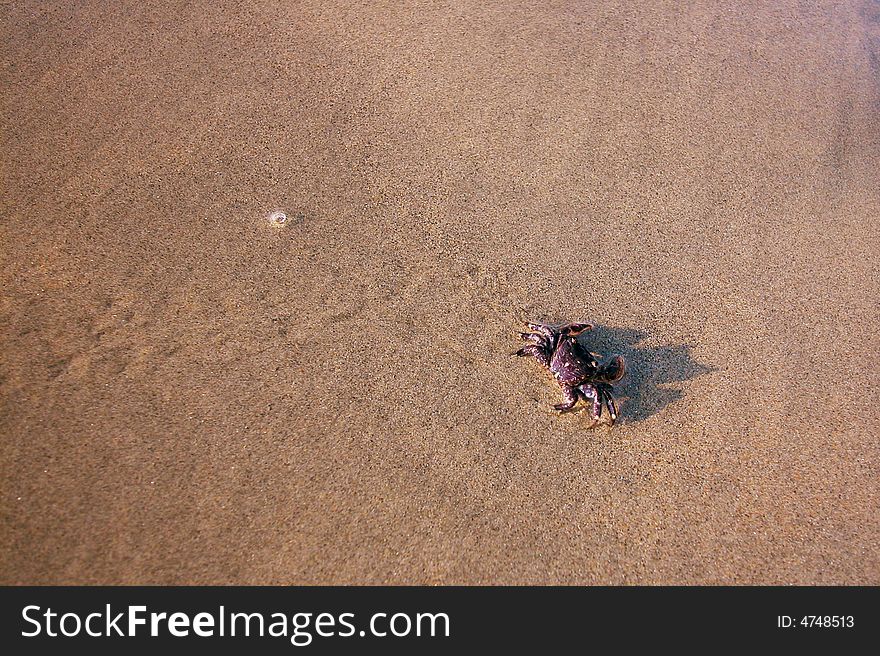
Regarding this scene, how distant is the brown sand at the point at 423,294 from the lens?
2867mm

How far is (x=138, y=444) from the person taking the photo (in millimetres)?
2939

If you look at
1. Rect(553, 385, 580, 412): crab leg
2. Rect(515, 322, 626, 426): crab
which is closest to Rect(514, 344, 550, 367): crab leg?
Rect(515, 322, 626, 426): crab

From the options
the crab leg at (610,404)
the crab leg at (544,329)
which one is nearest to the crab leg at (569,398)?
the crab leg at (610,404)

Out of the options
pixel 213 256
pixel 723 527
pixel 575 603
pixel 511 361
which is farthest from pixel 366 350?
pixel 723 527

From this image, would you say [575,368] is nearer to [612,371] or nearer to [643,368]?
[612,371]

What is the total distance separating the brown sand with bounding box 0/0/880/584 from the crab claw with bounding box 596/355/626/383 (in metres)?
0.18

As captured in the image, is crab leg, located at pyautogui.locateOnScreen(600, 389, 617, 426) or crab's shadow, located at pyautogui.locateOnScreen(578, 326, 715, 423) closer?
crab leg, located at pyautogui.locateOnScreen(600, 389, 617, 426)

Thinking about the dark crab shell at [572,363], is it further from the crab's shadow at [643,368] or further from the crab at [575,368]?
the crab's shadow at [643,368]

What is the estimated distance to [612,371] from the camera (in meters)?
3.32

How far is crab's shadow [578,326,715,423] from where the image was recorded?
132 inches

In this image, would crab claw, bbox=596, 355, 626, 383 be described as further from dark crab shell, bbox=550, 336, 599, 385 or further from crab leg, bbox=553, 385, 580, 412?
crab leg, bbox=553, 385, 580, 412

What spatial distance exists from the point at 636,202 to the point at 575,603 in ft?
8.50

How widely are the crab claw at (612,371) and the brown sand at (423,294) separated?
185mm

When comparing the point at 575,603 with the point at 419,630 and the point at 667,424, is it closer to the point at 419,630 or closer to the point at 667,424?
the point at 419,630
